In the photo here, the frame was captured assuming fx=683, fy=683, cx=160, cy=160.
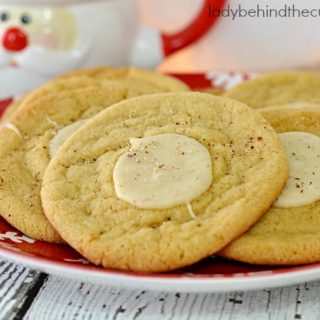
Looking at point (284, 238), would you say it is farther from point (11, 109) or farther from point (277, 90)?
point (11, 109)

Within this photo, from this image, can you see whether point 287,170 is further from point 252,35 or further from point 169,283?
point 252,35

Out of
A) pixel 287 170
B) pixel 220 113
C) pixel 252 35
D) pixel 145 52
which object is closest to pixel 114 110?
pixel 220 113

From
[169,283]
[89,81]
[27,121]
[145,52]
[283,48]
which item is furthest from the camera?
[283,48]

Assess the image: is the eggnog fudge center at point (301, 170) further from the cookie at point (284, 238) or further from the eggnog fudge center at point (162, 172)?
the eggnog fudge center at point (162, 172)

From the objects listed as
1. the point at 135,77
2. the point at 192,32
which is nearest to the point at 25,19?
the point at 135,77

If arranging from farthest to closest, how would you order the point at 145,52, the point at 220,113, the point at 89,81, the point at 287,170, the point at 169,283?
the point at 145,52, the point at 89,81, the point at 220,113, the point at 287,170, the point at 169,283

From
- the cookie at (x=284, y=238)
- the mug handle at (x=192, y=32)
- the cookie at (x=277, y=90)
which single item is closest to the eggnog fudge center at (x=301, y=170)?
the cookie at (x=284, y=238)
